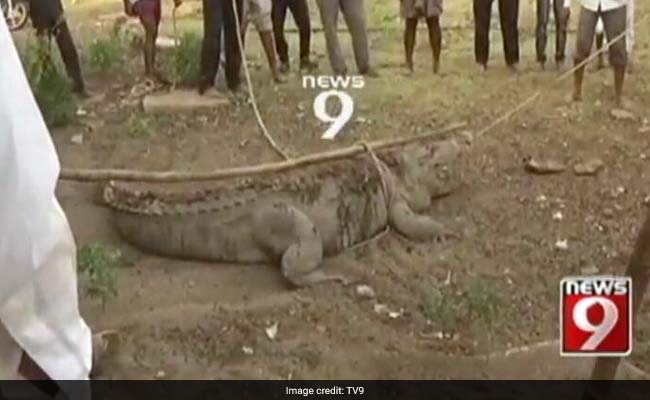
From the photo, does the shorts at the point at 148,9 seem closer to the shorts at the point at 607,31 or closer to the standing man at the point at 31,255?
the shorts at the point at 607,31

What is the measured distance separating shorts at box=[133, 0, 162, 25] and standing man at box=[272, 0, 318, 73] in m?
0.15

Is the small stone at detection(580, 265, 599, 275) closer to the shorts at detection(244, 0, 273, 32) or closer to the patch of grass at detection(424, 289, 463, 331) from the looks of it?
the patch of grass at detection(424, 289, 463, 331)

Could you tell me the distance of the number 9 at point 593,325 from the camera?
150cm

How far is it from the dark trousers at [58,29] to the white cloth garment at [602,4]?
655mm

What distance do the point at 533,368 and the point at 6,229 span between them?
90cm

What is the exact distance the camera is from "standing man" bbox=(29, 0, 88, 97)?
4.73 feet

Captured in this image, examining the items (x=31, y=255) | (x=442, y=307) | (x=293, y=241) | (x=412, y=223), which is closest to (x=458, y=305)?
(x=442, y=307)

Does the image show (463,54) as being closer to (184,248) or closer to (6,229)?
(184,248)

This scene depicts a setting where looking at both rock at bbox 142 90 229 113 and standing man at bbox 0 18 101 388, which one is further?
rock at bbox 142 90 229 113

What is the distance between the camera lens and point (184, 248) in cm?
151

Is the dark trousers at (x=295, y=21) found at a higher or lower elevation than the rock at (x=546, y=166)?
higher

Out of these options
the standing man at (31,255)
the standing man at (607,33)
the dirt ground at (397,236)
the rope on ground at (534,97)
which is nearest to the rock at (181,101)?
the dirt ground at (397,236)
